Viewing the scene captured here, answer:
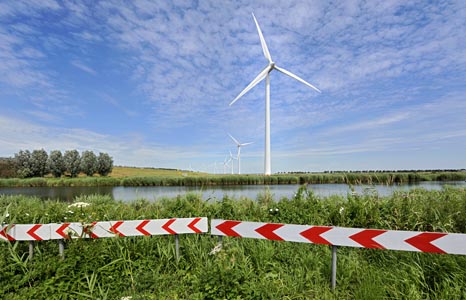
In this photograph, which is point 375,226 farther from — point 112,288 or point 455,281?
point 112,288

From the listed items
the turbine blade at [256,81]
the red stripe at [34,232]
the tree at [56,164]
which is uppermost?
the turbine blade at [256,81]

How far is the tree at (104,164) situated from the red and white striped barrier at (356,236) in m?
74.8

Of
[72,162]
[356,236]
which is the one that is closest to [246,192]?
[356,236]

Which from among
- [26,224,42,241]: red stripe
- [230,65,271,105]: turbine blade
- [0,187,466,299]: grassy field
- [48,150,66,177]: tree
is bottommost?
[0,187,466,299]: grassy field

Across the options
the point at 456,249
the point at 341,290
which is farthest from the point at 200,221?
the point at 456,249

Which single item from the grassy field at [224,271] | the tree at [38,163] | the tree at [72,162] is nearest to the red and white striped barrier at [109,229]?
the grassy field at [224,271]

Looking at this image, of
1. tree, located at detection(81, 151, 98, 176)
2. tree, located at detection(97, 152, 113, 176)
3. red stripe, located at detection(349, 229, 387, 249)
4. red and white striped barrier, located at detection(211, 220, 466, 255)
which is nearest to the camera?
red and white striped barrier, located at detection(211, 220, 466, 255)

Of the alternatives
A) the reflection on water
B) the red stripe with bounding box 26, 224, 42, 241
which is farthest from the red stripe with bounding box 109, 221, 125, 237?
the reflection on water

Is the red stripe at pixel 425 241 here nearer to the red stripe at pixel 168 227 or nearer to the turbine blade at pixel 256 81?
the red stripe at pixel 168 227

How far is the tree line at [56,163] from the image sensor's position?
6347 cm

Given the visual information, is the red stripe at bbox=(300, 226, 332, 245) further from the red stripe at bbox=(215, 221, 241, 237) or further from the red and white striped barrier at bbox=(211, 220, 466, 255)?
the red stripe at bbox=(215, 221, 241, 237)

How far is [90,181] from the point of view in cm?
4428

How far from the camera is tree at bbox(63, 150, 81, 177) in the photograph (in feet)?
215

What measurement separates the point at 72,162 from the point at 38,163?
7.66m
